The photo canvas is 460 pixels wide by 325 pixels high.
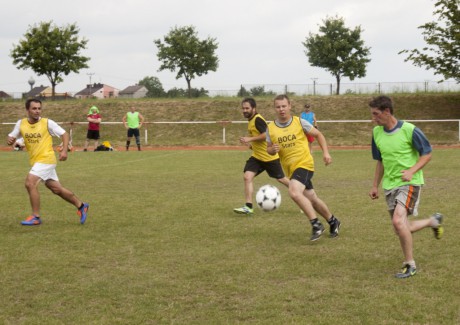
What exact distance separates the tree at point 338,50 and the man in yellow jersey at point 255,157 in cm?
4190

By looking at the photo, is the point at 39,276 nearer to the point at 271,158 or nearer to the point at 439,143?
the point at 271,158

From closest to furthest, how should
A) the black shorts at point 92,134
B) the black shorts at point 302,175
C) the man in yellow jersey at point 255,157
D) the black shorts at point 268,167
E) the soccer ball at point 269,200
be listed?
1. the black shorts at point 302,175
2. the soccer ball at point 269,200
3. the man in yellow jersey at point 255,157
4. the black shorts at point 268,167
5. the black shorts at point 92,134

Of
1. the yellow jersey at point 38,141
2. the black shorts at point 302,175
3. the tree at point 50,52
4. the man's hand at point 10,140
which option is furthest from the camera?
the tree at point 50,52

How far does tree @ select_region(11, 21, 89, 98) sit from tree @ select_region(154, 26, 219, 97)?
29.6 ft

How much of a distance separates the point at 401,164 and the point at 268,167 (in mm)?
4371

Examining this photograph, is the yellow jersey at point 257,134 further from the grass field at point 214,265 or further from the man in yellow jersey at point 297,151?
the man in yellow jersey at point 297,151

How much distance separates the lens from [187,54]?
57.8m

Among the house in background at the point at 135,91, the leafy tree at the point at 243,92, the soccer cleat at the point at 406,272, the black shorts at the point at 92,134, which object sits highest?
the house in background at the point at 135,91

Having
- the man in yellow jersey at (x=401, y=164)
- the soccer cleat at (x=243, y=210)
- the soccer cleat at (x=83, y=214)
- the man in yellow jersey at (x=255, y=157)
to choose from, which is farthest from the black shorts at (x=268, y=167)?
the man in yellow jersey at (x=401, y=164)

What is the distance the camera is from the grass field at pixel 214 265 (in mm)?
5145

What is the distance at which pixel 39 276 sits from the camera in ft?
21.1

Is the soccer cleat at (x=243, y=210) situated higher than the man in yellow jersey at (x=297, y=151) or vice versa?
the man in yellow jersey at (x=297, y=151)

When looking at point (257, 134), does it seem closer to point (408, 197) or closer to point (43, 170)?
point (43, 170)

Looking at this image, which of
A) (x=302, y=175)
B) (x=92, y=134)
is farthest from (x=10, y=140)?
(x=92, y=134)
